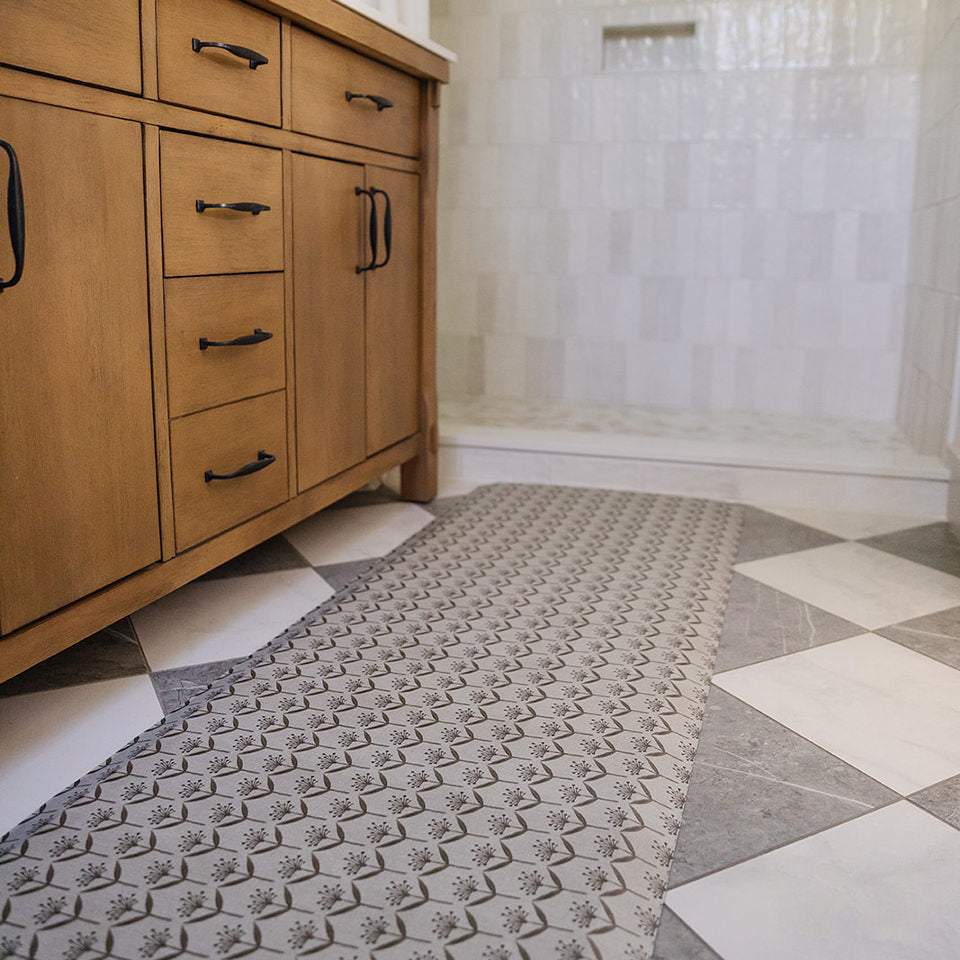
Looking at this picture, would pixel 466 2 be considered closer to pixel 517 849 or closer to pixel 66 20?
pixel 66 20

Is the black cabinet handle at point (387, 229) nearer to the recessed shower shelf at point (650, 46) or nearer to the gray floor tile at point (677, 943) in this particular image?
the gray floor tile at point (677, 943)

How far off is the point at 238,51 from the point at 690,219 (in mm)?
2088

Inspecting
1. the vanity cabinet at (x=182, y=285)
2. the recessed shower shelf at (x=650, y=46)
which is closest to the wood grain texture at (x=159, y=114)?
the vanity cabinet at (x=182, y=285)

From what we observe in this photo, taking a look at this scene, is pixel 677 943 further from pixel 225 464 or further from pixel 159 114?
pixel 159 114

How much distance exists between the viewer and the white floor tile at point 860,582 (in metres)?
1.68

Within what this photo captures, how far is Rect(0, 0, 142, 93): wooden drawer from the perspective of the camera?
1.04 m

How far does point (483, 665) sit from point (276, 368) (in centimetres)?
60

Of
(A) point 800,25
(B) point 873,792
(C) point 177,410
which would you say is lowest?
(B) point 873,792

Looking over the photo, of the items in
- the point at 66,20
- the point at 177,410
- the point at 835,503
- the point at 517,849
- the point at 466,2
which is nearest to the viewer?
the point at 517,849

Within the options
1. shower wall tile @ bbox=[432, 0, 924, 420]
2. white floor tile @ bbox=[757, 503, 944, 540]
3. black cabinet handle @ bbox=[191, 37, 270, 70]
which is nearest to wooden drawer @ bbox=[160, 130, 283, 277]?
black cabinet handle @ bbox=[191, 37, 270, 70]

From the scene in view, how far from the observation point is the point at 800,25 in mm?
3010

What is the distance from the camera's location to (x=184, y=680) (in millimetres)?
1367

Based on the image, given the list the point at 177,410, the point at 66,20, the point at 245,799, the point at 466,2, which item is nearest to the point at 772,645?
the point at 245,799

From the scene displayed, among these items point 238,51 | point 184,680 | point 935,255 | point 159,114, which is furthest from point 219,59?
point 935,255
